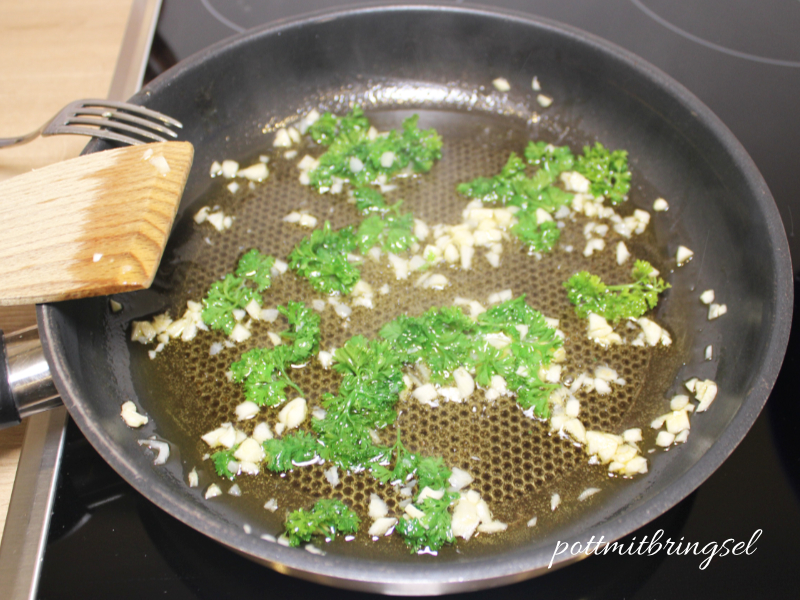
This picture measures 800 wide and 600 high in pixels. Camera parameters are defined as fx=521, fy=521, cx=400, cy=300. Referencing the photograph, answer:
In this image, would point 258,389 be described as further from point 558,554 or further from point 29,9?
point 29,9

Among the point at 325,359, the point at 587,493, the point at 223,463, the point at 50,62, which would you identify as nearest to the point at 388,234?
the point at 325,359

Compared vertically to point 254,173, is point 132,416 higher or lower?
lower

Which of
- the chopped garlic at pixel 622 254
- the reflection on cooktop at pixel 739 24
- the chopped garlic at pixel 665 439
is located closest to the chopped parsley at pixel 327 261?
the chopped garlic at pixel 622 254

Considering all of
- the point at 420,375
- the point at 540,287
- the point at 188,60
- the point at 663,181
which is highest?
the point at 663,181

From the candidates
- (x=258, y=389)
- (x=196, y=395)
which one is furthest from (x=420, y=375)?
(x=196, y=395)

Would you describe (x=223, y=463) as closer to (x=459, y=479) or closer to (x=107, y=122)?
(x=459, y=479)

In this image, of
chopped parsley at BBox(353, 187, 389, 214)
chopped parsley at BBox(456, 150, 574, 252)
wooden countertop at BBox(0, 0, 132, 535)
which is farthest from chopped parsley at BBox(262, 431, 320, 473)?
wooden countertop at BBox(0, 0, 132, 535)
